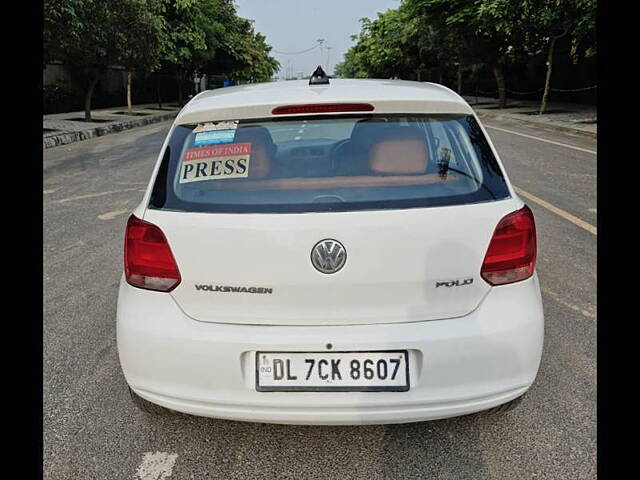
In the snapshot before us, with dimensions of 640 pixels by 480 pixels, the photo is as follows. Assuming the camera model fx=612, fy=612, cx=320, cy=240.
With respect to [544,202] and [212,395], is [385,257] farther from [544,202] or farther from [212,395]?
[544,202]

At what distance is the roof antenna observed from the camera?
2.83 metres

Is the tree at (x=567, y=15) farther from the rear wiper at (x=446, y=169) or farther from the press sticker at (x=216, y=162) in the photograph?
the press sticker at (x=216, y=162)

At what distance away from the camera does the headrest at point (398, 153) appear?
245 centimetres

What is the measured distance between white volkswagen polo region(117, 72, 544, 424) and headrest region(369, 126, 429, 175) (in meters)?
0.07

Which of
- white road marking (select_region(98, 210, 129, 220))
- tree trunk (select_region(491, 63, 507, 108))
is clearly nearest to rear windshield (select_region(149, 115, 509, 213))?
white road marking (select_region(98, 210, 129, 220))

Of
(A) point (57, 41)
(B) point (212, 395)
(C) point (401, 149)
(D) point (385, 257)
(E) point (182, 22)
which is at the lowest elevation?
(B) point (212, 395)

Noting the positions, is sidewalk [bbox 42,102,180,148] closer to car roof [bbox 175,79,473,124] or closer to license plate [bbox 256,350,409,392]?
car roof [bbox 175,79,473,124]

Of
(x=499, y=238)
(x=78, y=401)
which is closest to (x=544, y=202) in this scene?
(x=499, y=238)

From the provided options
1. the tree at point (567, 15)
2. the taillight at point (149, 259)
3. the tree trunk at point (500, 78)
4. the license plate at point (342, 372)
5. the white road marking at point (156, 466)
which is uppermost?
the tree at point (567, 15)

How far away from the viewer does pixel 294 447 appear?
254 centimetres

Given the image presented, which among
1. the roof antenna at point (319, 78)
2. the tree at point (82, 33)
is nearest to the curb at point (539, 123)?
the tree at point (82, 33)

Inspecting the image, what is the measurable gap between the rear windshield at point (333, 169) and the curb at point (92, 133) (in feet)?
44.2

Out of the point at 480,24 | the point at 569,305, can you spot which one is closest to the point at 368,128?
the point at 569,305

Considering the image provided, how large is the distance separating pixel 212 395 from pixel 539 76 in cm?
3251
